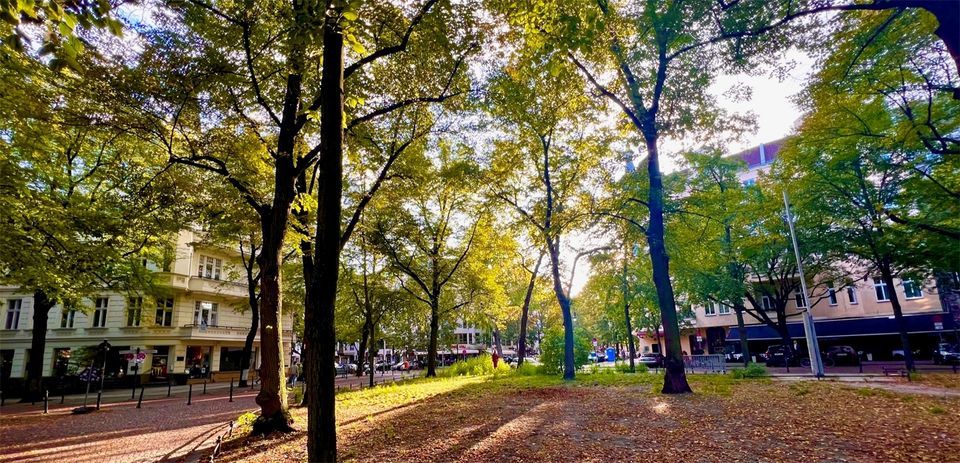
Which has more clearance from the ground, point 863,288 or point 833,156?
point 833,156

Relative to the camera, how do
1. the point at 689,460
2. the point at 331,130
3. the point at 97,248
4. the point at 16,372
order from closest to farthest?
the point at 331,130, the point at 689,460, the point at 97,248, the point at 16,372

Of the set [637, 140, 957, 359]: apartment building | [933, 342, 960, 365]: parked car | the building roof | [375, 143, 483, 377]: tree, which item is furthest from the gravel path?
the building roof

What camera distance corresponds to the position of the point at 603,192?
21.8 m

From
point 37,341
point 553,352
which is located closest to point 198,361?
point 37,341

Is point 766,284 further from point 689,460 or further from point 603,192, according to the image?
point 689,460

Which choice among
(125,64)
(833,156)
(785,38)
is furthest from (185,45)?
(833,156)

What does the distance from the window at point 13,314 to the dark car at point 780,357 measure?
5769 cm

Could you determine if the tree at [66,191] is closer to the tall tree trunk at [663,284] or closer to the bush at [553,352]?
the tall tree trunk at [663,284]

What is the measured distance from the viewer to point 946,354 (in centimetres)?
2766

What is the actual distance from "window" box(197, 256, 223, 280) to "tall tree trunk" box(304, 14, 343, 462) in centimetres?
3899

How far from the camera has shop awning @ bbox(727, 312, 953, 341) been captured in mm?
31734

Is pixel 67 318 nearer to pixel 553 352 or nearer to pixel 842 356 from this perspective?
pixel 553 352

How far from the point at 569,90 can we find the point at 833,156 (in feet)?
44.7

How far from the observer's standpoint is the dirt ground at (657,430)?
6.67 meters
